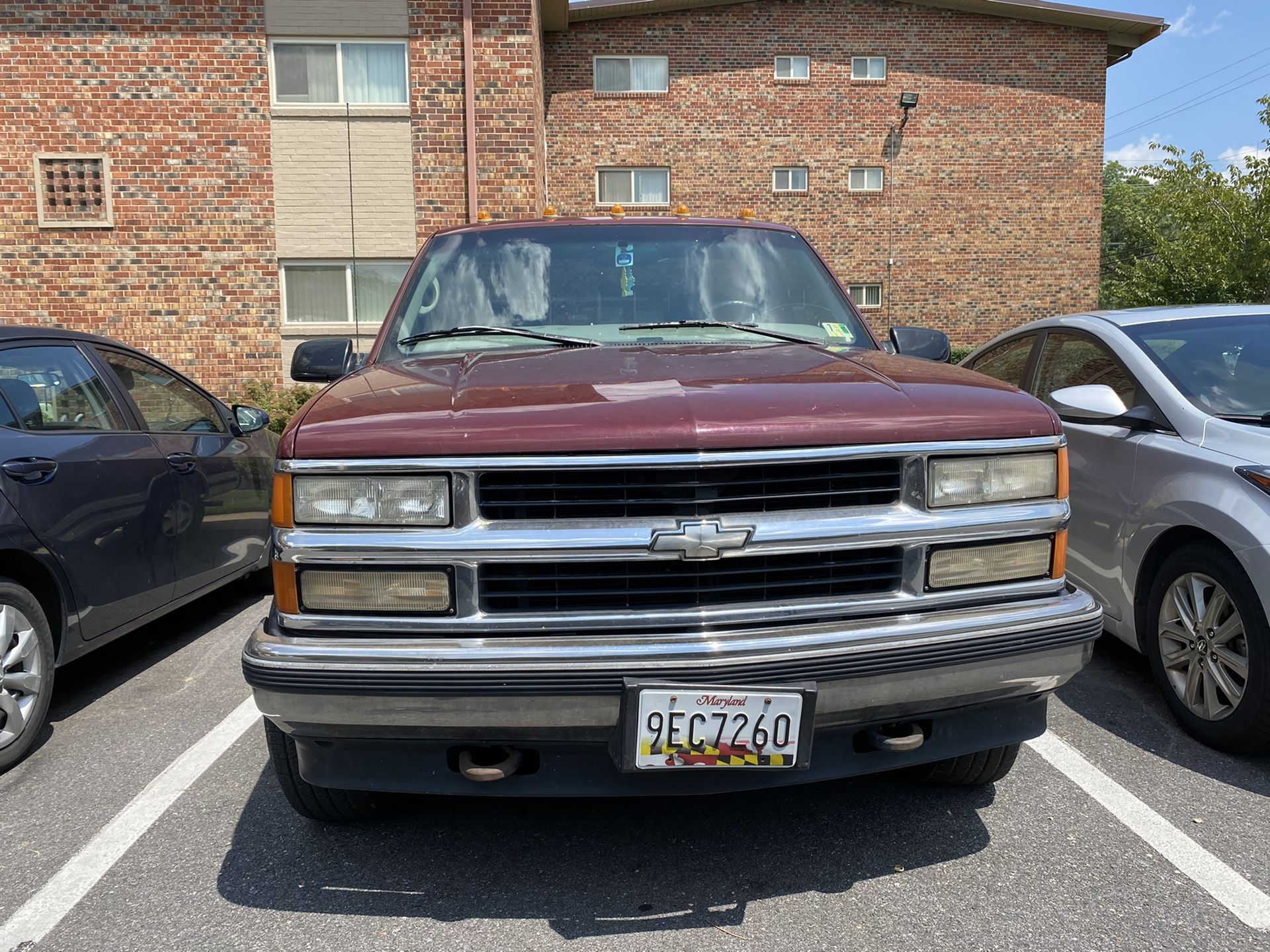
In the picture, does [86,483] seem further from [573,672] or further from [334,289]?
[334,289]

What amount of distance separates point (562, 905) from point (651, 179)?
17.9 m

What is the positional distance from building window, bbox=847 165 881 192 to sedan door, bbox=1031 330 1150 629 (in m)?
15.6

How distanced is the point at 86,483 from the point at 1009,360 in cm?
459

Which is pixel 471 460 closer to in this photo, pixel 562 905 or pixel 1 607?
pixel 562 905

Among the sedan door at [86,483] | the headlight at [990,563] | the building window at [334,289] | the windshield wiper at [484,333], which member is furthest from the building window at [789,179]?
the headlight at [990,563]

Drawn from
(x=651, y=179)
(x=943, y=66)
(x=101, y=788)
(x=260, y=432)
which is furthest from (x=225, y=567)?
(x=943, y=66)

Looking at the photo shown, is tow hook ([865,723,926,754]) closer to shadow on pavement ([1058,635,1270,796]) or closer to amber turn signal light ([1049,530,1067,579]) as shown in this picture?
amber turn signal light ([1049,530,1067,579])

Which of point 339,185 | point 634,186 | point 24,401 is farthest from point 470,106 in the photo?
point 24,401

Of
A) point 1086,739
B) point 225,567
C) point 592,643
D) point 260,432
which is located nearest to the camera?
point 592,643

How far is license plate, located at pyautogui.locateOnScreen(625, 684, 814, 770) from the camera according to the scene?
7.03 feet

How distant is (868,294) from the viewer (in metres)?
19.6

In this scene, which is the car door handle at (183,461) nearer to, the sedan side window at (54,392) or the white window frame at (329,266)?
the sedan side window at (54,392)

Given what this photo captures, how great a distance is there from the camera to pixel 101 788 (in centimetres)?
328

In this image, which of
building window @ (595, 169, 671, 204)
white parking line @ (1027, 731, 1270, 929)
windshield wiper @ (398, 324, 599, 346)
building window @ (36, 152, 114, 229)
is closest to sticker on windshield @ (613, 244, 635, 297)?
windshield wiper @ (398, 324, 599, 346)
